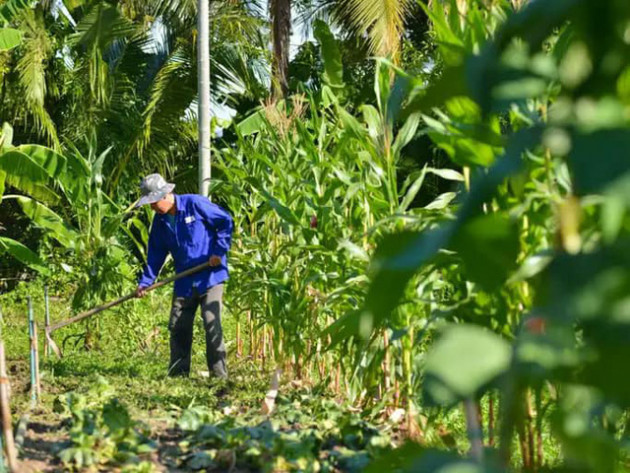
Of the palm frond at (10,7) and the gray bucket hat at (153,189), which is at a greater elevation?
the palm frond at (10,7)

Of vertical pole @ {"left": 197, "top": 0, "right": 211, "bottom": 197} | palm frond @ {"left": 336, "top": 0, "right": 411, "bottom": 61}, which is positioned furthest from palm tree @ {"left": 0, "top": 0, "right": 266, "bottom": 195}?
vertical pole @ {"left": 197, "top": 0, "right": 211, "bottom": 197}

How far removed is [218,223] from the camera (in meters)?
7.23

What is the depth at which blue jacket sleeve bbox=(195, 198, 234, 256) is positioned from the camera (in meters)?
7.16

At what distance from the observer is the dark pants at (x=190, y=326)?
23.4 feet

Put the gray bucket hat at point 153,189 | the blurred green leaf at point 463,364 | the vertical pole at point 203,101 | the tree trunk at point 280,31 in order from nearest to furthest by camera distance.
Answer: the blurred green leaf at point 463,364 → the gray bucket hat at point 153,189 → the vertical pole at point 203,101 → the tree trunk at point 280,31

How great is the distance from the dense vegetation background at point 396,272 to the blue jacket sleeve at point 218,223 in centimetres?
22

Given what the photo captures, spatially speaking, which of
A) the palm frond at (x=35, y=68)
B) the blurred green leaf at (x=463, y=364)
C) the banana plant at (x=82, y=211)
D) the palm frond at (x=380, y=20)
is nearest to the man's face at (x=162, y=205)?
the banana plant at (x=82, y=211)

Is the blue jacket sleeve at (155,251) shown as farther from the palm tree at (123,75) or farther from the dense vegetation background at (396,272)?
the palm tree at (123,75)

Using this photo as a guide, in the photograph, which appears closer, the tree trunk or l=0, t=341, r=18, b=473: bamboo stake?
l=0, t=341, r=18, b=473: bamboo stake

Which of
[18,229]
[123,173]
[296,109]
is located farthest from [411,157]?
[296,109]

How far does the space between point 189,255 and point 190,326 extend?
1.89ft

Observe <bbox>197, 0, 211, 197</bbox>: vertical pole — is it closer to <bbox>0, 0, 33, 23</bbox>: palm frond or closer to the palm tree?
<bbox>0, 0, 33, 23</bbox>: palm frond

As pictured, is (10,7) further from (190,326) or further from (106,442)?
(106,442)

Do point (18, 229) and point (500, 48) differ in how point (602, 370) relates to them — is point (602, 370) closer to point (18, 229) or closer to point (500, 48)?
point (500, 48)
